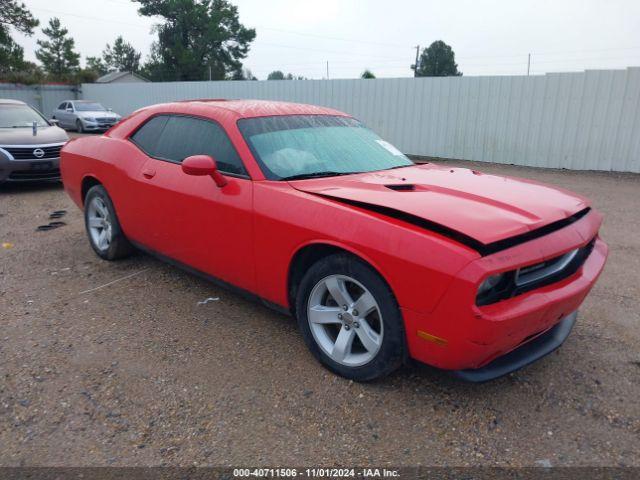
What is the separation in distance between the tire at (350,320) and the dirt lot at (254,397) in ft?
0.48

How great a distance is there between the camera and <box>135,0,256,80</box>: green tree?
1868 inches

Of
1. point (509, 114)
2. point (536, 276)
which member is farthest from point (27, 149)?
point (509, 114)

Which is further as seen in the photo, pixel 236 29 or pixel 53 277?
pixel 236 29

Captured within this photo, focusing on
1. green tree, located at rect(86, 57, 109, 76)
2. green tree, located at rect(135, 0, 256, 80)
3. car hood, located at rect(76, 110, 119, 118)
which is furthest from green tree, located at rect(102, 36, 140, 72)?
car hood, located at rect(76, 110, 119, 118)

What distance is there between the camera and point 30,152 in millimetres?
8117

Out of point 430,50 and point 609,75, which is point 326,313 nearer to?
point 609,75

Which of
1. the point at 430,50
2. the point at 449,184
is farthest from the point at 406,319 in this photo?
the point at 430,50

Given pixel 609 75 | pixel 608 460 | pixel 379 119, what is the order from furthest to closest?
1. pixel 379 119
2. pixel 609 75
3. pixel 608 460

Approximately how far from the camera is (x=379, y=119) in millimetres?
14531

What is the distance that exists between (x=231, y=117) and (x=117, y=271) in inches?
79.7

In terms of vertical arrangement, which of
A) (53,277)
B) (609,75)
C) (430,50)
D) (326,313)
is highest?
(430,50)

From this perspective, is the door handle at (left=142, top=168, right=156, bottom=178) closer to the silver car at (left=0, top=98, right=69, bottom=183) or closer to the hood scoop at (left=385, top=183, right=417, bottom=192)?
the hood scoop at (left=385, top=183, right=417, bottom=192)

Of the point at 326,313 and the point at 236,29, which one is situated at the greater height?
the point at 236,29

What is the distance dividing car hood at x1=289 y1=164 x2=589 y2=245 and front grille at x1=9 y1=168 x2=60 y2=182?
22.9ft
